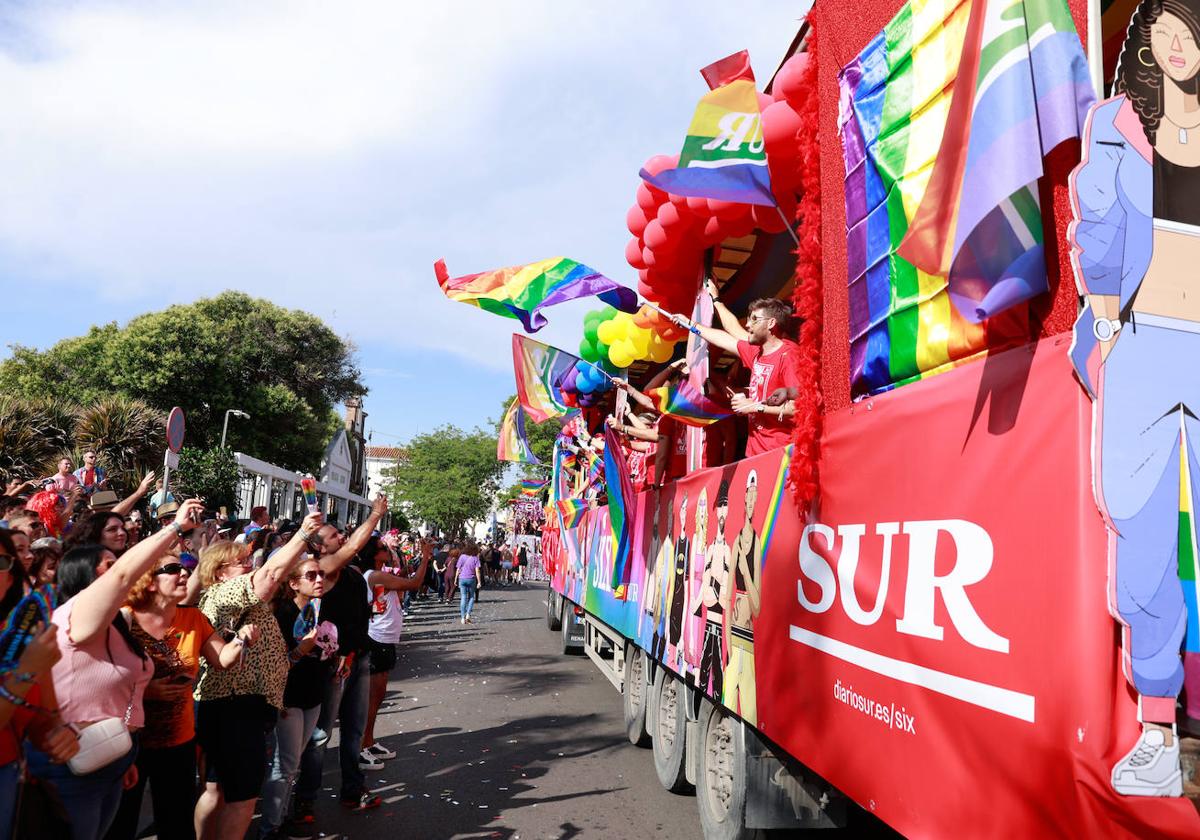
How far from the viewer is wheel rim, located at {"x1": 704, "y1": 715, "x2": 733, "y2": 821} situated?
15.7 feet

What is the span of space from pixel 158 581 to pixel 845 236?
3301mm

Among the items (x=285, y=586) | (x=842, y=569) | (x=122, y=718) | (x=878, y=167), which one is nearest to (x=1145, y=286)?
(x=878, y=167)

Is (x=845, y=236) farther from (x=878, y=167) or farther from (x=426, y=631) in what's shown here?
(x=426, y=631)

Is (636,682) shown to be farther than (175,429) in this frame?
No

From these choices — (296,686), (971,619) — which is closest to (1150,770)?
(971,619)

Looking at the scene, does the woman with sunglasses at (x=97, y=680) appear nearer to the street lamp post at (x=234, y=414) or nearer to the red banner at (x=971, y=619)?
the red banner at (x=971, y=619)

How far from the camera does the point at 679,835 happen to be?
5.38 meters

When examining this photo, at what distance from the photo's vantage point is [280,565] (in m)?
4.25

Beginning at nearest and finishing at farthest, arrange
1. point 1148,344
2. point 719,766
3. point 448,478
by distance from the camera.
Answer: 1. point 1148,344
2. point 719,766
3. point 448,478

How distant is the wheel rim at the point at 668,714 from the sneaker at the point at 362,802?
211 cm

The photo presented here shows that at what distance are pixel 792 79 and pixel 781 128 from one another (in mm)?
242

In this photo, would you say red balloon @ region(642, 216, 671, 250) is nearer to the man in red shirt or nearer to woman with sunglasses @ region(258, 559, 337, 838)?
the man in red shirt

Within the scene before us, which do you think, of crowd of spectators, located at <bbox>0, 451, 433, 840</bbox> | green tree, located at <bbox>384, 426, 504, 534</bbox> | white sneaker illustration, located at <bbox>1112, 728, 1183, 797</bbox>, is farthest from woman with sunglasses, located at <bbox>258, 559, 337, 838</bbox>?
green tree, located at <bbox>384, 426, 504, 534</bbox>

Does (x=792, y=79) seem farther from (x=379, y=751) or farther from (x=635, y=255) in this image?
(x=379, y=751)
